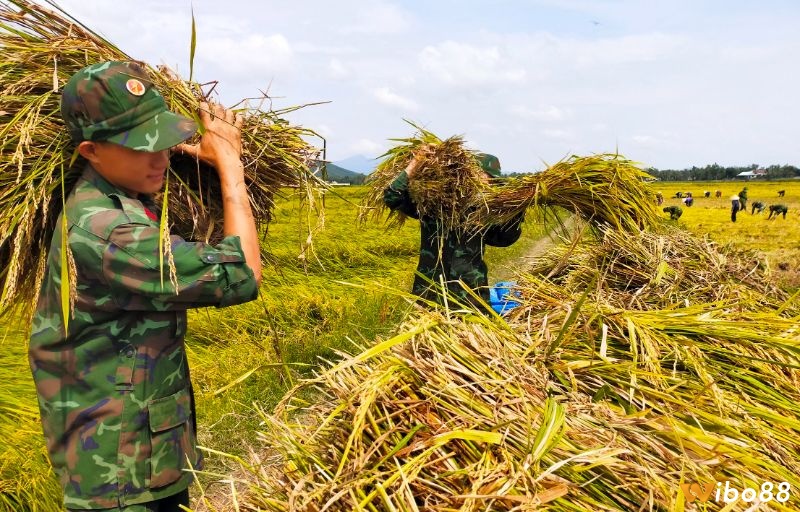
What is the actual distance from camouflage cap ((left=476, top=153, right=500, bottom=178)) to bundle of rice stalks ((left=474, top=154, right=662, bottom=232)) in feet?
1.37

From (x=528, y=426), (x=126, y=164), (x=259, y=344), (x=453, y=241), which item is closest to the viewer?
(x=528, y=426)

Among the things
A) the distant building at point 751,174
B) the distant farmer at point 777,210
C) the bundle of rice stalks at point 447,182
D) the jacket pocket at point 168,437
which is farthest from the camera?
the distant building at point 751,174

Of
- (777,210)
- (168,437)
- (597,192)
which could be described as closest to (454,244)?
(597,192)

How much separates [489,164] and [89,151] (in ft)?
8.35

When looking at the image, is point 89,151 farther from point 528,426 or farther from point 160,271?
point 528,426

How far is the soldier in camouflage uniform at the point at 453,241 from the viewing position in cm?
345

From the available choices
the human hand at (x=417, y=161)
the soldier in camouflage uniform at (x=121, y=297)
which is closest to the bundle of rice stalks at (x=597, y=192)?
the human hand at (x=417, y=161)

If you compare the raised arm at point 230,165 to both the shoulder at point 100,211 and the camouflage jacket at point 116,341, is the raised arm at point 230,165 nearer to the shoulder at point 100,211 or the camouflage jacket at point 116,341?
the camouflage jacket at point 116,341

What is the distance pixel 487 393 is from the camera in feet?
3.35

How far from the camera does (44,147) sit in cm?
144

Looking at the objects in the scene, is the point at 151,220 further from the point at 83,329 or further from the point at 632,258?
the point at 632,258

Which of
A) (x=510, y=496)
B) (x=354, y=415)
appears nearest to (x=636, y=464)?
(x=510, y=496)

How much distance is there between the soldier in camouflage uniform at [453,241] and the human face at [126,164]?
6.88ft

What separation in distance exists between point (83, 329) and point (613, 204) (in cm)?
242
